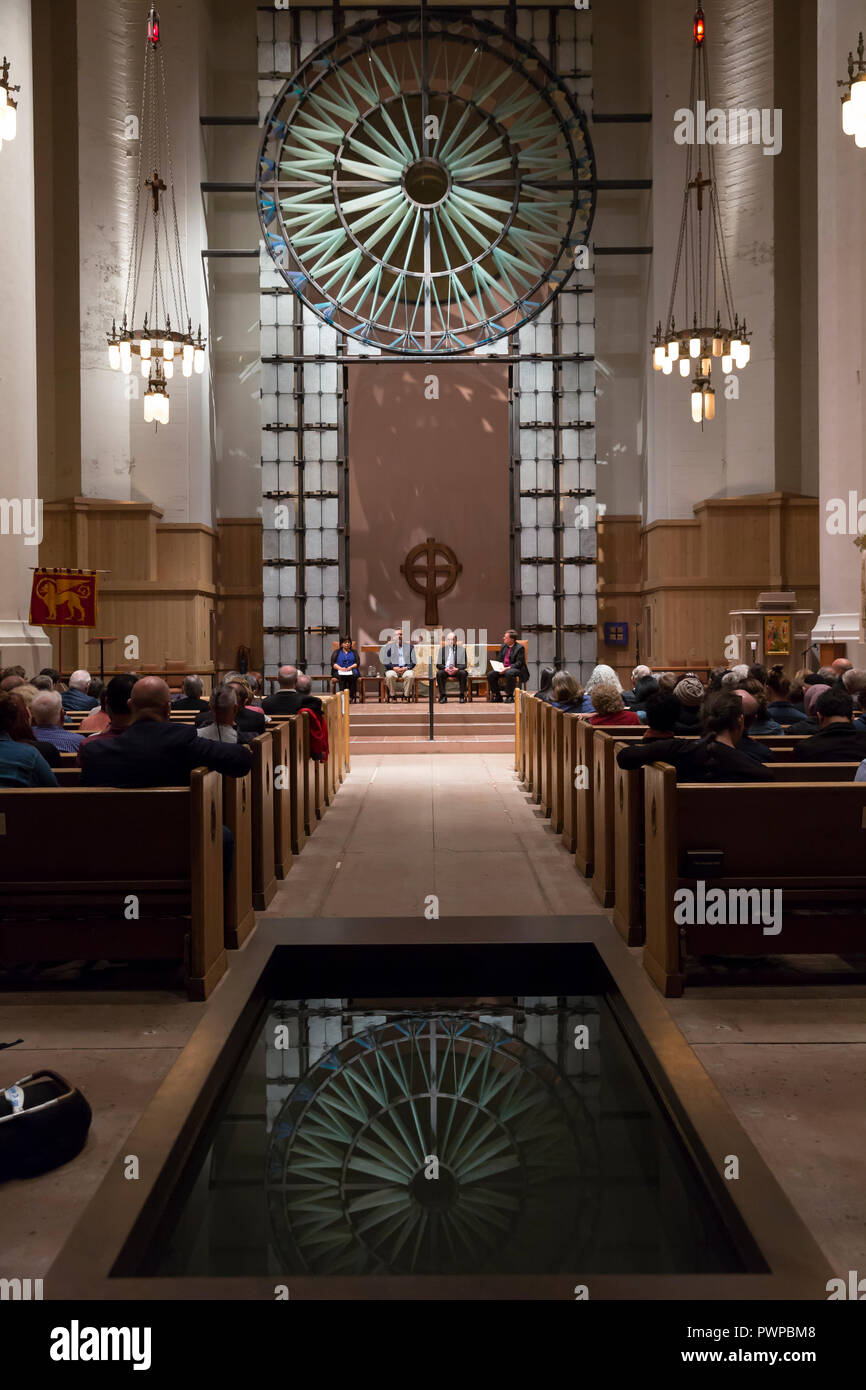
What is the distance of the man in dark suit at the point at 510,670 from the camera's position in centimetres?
1383

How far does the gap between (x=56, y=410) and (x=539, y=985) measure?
13695 mm

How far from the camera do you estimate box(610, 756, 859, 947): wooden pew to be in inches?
166

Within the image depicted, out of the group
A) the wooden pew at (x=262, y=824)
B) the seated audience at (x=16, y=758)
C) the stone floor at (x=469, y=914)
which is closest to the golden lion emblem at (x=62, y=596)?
the stone floor at (x=469, y=914)

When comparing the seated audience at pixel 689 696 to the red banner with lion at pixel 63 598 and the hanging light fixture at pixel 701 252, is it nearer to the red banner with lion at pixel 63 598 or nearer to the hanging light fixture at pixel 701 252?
the red banner with lion at pixel 63 598

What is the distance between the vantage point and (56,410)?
1570cm

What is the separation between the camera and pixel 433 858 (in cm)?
591

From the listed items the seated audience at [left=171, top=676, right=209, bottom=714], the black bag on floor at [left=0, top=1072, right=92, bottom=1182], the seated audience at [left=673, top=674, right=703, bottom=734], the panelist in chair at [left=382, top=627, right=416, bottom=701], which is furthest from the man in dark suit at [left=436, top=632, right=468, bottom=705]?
the black bag on floor at [left=0, top=1072, right=92, bottom=1182]

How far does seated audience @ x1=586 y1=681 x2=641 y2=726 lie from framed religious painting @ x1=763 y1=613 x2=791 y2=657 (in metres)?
6.14

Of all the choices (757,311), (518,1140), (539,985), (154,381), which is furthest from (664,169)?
(518,1140)

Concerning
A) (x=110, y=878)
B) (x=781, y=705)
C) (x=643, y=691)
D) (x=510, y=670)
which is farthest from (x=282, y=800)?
(x=510, y=670)

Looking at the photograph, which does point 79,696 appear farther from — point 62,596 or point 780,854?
point 780,854

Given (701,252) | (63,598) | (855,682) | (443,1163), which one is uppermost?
(701,252)

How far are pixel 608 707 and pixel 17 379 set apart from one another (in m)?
6.57
